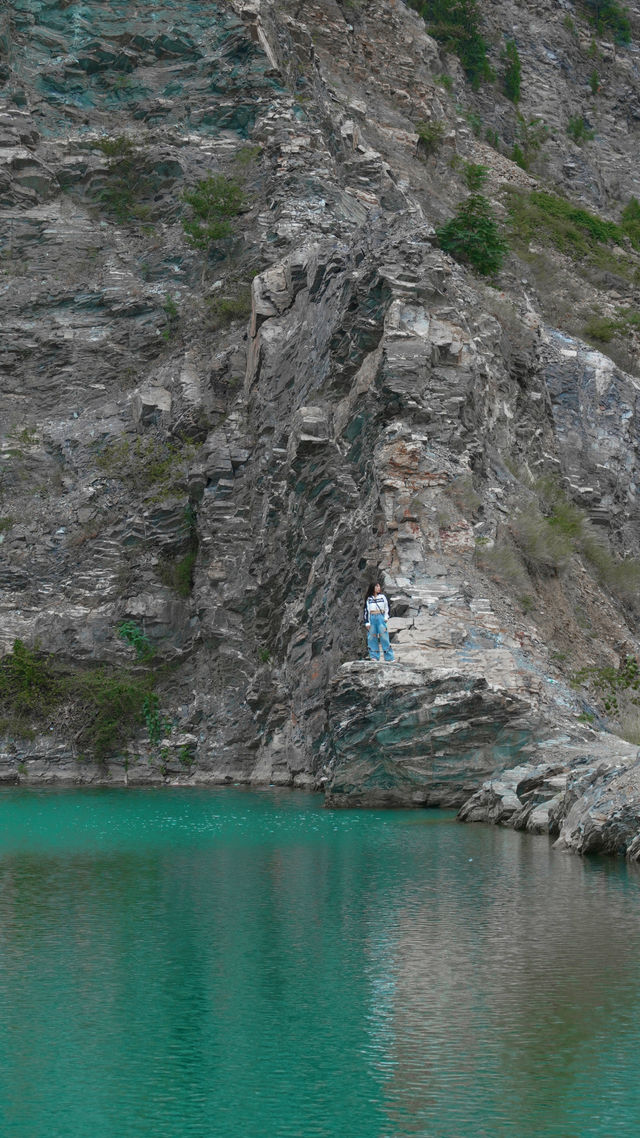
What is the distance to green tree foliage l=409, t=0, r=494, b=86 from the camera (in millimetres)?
48812

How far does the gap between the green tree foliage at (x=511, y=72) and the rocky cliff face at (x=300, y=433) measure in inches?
315

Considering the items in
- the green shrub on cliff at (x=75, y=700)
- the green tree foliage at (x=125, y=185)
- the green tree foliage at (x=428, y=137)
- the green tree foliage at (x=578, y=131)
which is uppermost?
the green tree foliage at (x=578, y=131)

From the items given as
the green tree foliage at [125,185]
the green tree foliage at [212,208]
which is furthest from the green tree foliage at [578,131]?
the green tree foliage at [125,185]

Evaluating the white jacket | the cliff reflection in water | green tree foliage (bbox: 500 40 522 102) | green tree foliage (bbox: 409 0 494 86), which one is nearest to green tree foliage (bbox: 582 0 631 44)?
green tree foliage (bbox: 500 40 522 102)

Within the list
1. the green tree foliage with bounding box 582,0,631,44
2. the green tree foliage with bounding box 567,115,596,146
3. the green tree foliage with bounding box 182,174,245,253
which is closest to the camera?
the green tree foliage with bounding box 182,174,245,253

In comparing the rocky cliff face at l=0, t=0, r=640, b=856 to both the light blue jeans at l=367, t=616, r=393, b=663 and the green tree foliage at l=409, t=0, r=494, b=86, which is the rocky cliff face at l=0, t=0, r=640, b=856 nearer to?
the light blue jeans at l=367, t=616, r=393, b=663

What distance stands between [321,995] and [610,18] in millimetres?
57191

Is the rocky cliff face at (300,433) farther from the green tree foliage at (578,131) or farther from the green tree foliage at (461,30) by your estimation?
the green tree foliage at (578,131)

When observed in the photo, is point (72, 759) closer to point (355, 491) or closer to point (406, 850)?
point (355, 491)

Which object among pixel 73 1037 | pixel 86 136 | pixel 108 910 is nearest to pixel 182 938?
pixel 108 910

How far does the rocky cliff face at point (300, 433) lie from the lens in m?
18.5

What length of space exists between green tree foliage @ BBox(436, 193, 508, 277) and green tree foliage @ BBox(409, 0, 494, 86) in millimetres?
20257

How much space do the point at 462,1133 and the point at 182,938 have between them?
12.9 ft

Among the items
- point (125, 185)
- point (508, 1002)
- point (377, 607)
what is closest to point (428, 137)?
point (125, 185)
